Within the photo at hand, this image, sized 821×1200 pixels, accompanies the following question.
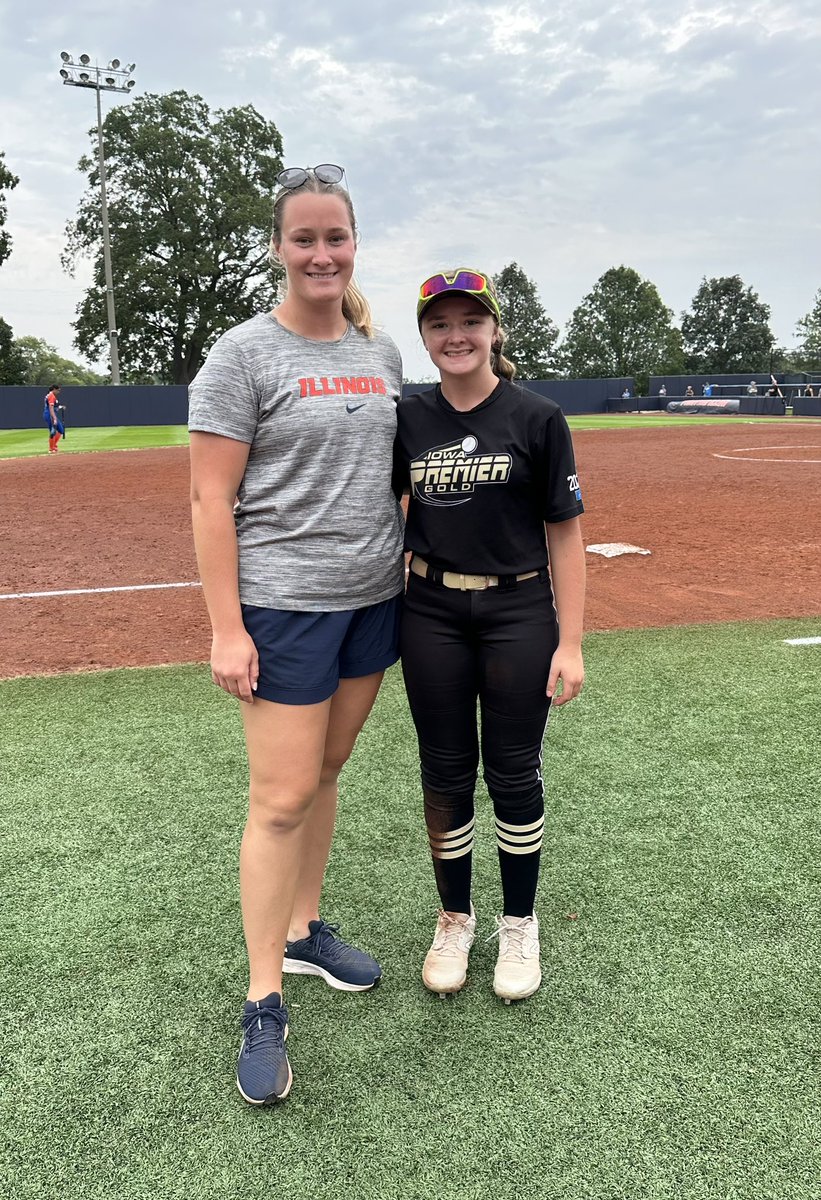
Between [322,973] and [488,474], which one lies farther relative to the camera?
[322,973]

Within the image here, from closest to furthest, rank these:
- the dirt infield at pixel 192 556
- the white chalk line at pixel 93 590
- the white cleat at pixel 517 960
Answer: the white cleat at pixel 517 960, the dirt infield at pixel 192 556, the white chalk line at pixel 93 590

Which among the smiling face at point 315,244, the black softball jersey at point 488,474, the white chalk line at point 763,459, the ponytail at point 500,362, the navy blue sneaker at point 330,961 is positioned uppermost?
the smiling face at point 315,244

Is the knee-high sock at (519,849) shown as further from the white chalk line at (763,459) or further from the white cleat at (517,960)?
the white chalk line at (763,459)

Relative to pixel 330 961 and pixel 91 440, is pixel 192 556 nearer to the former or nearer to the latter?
pixel 330 961

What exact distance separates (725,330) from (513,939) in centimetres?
7461

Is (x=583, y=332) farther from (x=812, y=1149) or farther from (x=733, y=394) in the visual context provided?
(x=812, y=1149)

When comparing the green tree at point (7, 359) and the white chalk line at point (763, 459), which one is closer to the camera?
the white chalk line at point (763, 459)

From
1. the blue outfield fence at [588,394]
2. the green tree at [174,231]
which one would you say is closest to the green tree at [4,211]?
the green tree at [174,231]

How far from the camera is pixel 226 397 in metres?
1.76

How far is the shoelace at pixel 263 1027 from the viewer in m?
1.98

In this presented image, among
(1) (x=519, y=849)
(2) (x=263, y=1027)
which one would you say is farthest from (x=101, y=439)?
(2) (x=263, y=1027)

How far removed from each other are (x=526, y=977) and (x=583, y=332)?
70352 millimetres

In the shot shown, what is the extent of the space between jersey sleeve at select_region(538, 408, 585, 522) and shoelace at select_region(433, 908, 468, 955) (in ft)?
3.90

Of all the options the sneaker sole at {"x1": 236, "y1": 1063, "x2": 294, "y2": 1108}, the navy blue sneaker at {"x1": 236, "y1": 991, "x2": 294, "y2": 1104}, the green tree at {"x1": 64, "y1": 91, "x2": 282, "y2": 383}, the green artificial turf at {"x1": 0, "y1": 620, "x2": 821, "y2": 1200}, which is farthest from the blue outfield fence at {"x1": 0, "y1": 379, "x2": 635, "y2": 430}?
the sneaker sole at {"x1": 236, "y1": 1063, "x2": 294, "y2": 1108}
